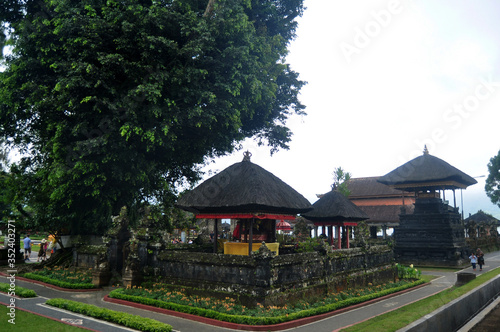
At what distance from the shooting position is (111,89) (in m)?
18.1

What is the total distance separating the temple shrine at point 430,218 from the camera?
30.9 meters

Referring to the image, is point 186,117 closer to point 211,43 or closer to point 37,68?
point 211,43

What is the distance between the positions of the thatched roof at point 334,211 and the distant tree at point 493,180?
187 ft

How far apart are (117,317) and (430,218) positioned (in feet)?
97.0

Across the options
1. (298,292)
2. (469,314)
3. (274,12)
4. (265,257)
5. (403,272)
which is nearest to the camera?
(469,314)

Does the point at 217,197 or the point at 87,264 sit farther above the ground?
the point at 217,197

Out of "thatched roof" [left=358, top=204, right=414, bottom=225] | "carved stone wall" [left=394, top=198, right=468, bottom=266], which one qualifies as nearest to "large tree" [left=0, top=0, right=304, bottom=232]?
"carved stone wall" [left=394, top=198, right=468, bottom=266]

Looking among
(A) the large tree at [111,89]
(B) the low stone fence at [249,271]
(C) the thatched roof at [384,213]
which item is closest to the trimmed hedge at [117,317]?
(B) the low stone fence at [249,271]

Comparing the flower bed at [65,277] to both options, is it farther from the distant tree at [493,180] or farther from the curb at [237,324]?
the distant tree at [493,180]

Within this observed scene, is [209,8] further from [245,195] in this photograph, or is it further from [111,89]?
[245,195]

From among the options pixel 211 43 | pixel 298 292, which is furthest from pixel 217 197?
pixel 211 43

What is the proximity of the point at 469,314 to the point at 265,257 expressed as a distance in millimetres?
6768

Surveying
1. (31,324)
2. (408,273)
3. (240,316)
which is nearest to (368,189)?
(408,273)

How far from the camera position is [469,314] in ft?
37.2
